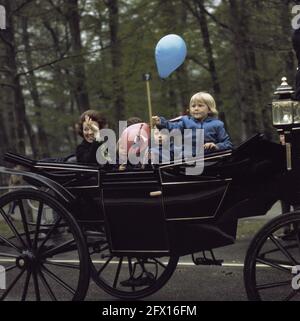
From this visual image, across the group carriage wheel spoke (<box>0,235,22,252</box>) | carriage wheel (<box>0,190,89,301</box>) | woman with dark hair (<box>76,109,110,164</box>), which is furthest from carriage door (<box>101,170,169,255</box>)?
carriage wheel spoke (<box>0,235,22,252</box>)

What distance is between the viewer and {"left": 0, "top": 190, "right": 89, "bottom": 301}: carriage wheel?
351 cm

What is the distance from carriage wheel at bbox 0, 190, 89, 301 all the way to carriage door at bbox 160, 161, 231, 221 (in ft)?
1.97

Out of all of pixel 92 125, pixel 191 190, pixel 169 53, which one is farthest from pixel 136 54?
pixel 191 190

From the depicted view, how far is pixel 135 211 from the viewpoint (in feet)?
11.6

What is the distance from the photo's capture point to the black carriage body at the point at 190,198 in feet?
11.3

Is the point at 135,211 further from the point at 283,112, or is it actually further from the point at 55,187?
the point at 283,112

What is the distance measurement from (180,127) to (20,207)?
1197mm

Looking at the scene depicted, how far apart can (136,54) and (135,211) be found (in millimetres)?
8762

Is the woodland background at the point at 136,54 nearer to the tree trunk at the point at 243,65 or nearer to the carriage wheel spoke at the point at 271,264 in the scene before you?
the tree trunk at the point at 243,65

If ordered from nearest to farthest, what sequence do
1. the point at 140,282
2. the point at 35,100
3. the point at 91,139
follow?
the point at 140,282
the point at 91,139
the point at 35,100

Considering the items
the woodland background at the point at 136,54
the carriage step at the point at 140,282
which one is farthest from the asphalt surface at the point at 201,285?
the woodland background at the point at 136,54

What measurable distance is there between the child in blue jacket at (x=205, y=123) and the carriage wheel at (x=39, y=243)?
950 millimetres
